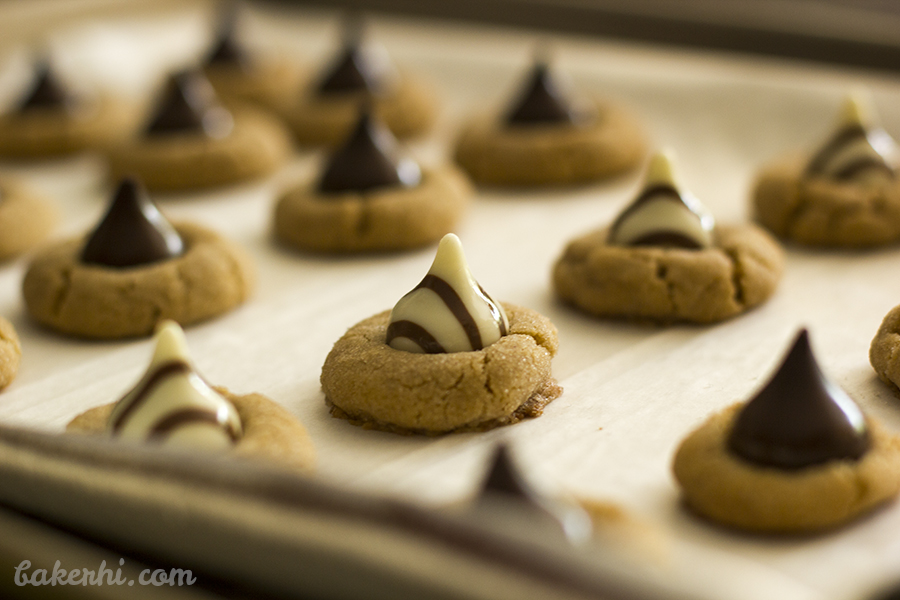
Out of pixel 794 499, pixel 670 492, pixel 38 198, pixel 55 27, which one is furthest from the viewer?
pixel 55 27

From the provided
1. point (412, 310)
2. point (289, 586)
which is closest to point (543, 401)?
point (412, 310)

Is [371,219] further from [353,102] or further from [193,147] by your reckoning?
[353,102]

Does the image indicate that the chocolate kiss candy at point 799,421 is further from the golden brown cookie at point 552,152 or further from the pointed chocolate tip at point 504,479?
the golden brown cookie at point 552,152

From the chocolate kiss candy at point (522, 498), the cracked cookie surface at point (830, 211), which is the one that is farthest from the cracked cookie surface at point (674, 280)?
the chocolate kiss candy at point (522, 498)

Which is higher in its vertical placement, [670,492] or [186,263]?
[186,263]

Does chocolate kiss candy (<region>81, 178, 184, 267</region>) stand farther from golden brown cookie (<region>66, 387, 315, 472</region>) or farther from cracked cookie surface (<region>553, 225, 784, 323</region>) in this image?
cracked cookie surface (<region>553, 225, 784, 323</region>)

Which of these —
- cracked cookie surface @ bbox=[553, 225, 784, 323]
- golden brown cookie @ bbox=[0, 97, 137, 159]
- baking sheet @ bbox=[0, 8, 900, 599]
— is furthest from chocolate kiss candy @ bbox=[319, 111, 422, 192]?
golden brown cookie @ bbox=[0, 97, 137, 159]

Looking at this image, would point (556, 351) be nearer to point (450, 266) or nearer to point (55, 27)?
point (450, 266)

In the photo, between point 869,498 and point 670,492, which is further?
point 670,492
